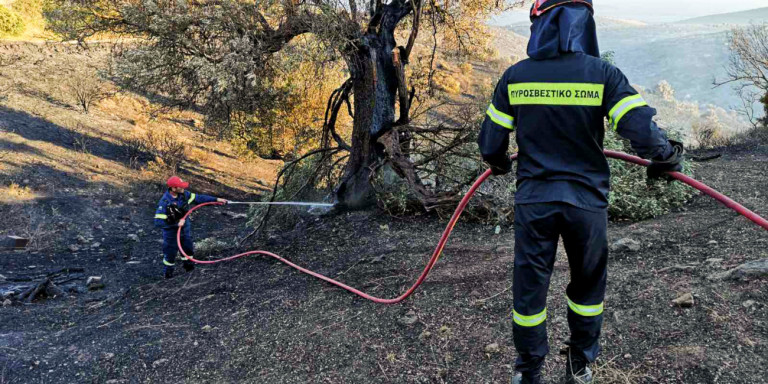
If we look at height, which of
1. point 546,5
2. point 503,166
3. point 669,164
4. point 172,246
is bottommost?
point 172,246

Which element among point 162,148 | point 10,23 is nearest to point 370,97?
point 162,148

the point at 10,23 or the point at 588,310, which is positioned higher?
Answer: the point at 10,23

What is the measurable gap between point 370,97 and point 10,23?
20.9 meters

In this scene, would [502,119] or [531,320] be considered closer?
[531,320]

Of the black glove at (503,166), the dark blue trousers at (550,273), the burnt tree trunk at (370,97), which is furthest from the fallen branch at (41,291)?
the dark blue trousers at (550,273)

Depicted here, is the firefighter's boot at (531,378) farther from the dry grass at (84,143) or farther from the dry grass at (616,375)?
the dry grass at (84,143)

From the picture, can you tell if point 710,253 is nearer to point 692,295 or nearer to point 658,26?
point 692,295

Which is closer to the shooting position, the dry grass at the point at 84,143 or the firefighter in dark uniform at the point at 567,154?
the firefighter in dark uniform at the point at 567,154

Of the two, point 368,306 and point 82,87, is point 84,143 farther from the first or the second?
point 368,306

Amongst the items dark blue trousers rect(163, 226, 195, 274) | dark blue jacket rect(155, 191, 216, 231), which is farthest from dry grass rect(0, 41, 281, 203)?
dark blue trousers rect(163, 226, 195, 274)

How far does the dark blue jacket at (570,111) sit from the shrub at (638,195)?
14.2 ft

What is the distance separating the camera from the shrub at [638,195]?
6.58 metres

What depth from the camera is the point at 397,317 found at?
4.43 m

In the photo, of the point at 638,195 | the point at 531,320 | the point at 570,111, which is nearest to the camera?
the point at 570,111
